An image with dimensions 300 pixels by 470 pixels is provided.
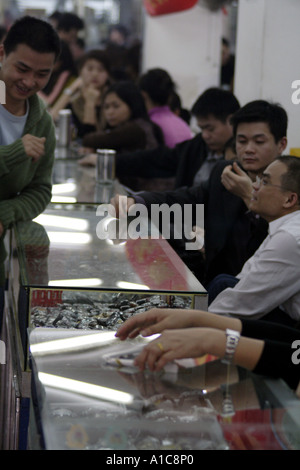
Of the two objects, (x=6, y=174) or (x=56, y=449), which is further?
(x=6, y=174)

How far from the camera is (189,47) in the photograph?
8.45 meters

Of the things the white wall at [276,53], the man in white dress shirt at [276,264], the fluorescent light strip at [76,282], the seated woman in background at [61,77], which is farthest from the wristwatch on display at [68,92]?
the fluorescent light strip at [76,282]

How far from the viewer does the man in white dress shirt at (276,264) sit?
7.96ft

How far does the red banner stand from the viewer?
24.0 ft

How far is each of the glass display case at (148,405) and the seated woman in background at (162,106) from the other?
4.11m

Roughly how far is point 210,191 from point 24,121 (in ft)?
3.32

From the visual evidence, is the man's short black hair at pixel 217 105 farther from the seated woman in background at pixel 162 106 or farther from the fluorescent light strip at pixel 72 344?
the fluorescent light strip at pixel 72 344

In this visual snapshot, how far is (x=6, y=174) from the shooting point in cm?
293

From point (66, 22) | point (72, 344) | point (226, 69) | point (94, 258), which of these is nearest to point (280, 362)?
point (72, 344)

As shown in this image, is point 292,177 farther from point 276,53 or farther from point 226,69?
point 226,69

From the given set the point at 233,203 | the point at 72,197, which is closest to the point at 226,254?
the point at 233,203

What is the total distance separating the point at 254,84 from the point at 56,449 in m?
3.38

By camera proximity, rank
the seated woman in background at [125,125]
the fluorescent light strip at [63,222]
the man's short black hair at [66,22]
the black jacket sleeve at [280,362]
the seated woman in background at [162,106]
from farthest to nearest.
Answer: the man's short black hair at [66,22], the seated woman in background at [162,106], the seated woman in background at [125,125], the fluorescent light strip at [63,222], the black jacket sleeve at [280,362]

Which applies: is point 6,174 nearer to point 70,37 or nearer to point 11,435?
point 11,435
